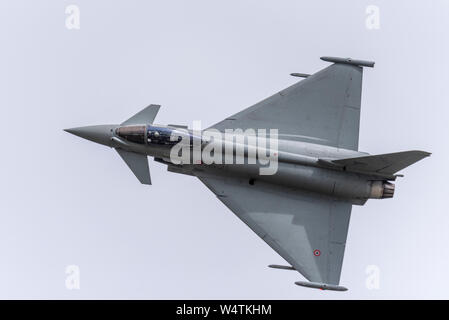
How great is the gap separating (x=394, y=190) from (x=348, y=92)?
2.98m

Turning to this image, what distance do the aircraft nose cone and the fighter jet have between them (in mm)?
27

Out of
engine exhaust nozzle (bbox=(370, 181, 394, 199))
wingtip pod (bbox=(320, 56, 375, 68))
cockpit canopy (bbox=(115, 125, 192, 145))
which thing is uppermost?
wingtip pod (bbox=(320, 56, 375, 68))

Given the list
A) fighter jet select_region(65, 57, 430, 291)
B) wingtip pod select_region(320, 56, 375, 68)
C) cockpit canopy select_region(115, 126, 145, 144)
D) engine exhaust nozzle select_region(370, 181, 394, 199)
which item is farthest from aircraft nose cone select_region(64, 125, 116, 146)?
engine exhaust nozzle select_region(370, 181, 394, 199)

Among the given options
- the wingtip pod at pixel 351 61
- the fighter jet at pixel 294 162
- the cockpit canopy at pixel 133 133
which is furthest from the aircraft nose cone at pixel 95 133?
the wingtip pod at pixel 351 61

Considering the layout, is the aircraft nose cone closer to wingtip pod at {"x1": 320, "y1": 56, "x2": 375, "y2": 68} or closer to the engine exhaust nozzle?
wingtip pod at {"x1": 320, "y1": 56, "x2": 375, "y2": 68}

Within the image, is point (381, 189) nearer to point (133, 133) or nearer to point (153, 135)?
point (153, 135)

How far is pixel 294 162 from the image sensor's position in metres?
20.6

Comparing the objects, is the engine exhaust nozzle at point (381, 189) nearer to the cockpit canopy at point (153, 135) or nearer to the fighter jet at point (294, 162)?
the fighter jet at point (294, 162)

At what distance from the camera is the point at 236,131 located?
21.2 metres

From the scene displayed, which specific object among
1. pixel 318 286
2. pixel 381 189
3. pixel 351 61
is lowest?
pixel 318 286

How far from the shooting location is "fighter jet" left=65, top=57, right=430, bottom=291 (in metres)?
20.6

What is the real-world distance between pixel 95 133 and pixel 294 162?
534 cm

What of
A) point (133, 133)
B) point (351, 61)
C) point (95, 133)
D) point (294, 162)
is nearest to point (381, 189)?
point (294, 162)

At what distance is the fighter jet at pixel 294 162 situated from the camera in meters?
20.6
